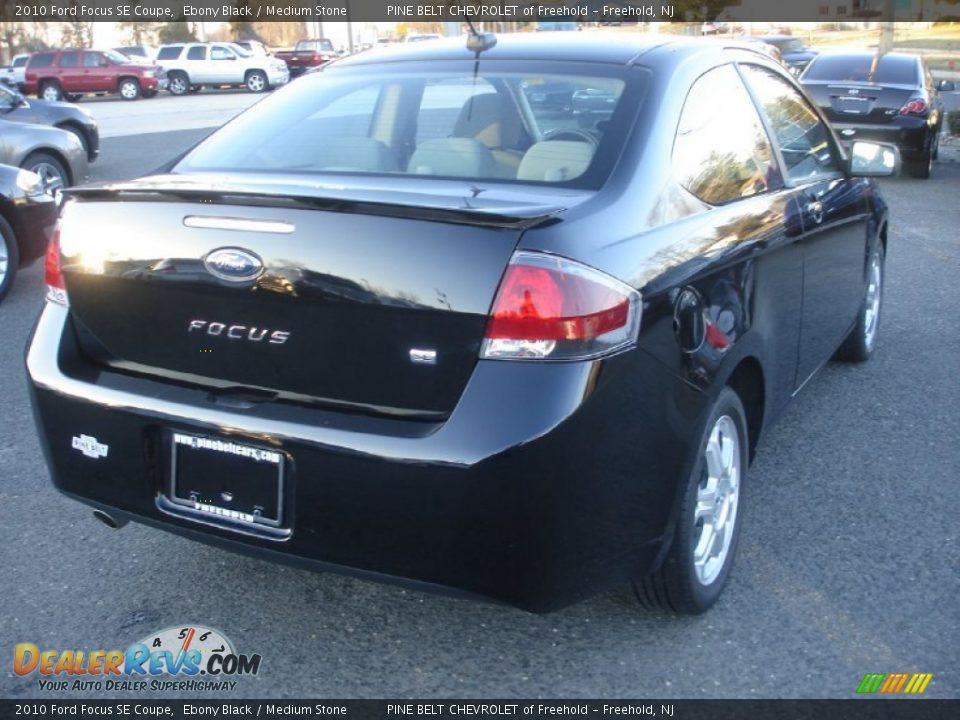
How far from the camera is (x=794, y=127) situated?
4.22 metres

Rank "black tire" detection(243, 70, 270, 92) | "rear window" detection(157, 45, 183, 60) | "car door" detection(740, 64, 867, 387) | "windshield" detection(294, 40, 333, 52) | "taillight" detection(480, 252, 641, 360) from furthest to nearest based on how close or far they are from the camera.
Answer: "windshield" detection(294, 40, 333, 52) → "rear window" detection(157, 45, 183, 60) → "black tire" detection(243, 70, 270, 92) → "car door" detection(740, 64, 867, 387) → "taillight" detection(480, 252, 641, 360)

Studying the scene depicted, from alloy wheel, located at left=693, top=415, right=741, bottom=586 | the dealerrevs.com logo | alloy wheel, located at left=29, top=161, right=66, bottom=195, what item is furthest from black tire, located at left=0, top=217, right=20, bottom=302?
alloy wheel, located at left=693, top=415, right=741, bottom=586

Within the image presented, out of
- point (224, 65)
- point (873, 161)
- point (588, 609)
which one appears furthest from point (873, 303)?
point (224, 65)

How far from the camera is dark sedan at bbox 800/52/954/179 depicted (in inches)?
503

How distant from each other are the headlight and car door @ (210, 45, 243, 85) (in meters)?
31.3

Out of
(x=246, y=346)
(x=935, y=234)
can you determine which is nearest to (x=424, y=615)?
(x=246, y=346)

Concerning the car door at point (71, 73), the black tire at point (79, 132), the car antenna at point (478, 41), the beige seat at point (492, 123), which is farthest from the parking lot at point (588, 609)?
the car door at point (71, 73)

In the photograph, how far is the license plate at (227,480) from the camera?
2611 mm

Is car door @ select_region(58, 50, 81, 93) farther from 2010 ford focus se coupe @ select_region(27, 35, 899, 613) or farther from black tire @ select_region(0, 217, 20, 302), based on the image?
2010 ford focus se coupe @ select_region(27, 35, 899, 613)

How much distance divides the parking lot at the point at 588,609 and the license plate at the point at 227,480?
49 centimetres

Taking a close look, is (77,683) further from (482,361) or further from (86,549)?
(482,361)

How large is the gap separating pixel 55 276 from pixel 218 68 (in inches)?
1438

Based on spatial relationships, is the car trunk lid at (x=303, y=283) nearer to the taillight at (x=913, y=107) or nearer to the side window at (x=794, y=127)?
the side window at (x=794, y=127)
